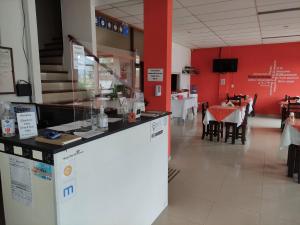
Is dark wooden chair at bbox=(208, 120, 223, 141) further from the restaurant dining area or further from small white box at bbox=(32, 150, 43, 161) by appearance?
small white box at bbox=(32, 150, 43, 161)

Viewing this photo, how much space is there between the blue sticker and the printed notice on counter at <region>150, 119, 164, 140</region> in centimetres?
107

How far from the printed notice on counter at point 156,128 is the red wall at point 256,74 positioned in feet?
25.9

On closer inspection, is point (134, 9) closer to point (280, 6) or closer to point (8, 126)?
point (280, 6)

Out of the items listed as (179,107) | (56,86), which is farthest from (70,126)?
(179,107)

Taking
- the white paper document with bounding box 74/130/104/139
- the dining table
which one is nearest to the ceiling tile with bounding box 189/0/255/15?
the dining table

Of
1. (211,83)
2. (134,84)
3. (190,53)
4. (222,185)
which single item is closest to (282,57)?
(211,83)

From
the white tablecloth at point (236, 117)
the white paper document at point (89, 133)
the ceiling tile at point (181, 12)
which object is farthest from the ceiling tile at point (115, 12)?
the white paper document at point (89, 133)

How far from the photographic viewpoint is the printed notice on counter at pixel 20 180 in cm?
139

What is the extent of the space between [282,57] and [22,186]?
Answer: 947cm

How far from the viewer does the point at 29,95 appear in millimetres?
3355

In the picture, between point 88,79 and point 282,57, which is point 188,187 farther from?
point 282,57

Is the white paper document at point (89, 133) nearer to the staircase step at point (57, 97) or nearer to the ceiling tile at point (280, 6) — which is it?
the staircase step at point (57, 97)

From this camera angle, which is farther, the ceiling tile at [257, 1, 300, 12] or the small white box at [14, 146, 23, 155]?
the ceiling tile at [257, 1, 300, 12]

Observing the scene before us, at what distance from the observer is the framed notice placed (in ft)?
9.92
